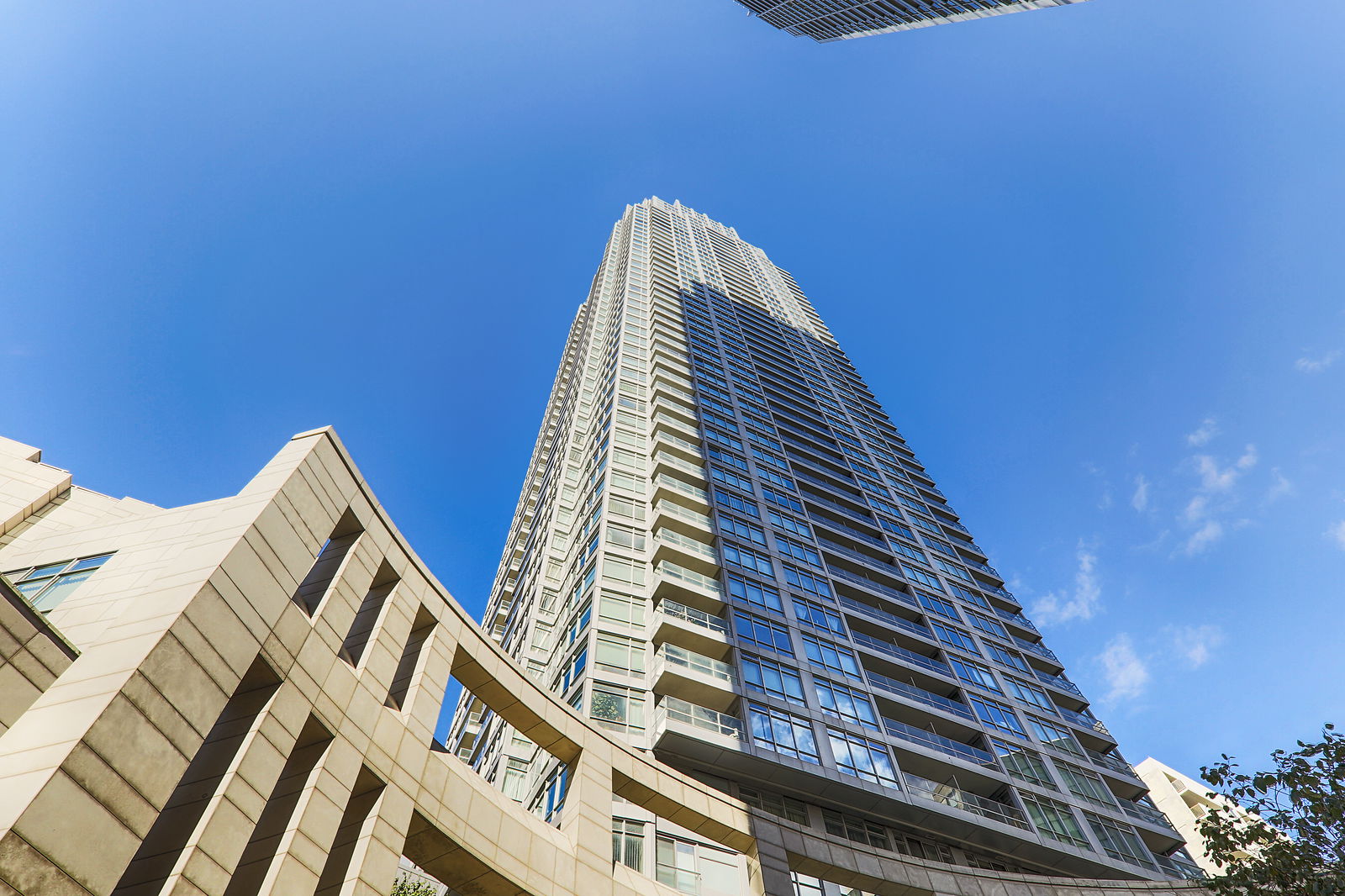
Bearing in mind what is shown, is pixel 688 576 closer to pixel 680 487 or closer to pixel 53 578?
pixel 680 487

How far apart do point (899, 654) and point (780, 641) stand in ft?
27.3

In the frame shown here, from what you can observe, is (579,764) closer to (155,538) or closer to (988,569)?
(155,538)

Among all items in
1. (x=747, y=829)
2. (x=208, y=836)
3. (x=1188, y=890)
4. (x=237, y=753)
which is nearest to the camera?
(x=208, y=836)

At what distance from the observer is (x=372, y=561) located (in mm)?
18422

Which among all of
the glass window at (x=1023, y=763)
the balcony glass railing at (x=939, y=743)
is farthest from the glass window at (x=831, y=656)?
the glass window at (x=1023, y=763)

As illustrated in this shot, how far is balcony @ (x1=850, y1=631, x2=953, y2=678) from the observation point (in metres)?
38.2

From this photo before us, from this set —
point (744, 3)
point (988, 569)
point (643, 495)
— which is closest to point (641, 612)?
point (643, 495)

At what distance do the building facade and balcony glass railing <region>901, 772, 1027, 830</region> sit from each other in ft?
270

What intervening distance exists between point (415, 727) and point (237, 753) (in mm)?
4762

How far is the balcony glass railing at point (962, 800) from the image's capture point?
3025cm

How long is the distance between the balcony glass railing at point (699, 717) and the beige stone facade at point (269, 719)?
13.9ft

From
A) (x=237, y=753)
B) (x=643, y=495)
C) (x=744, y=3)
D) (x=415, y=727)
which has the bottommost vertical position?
(x=237, y=753)

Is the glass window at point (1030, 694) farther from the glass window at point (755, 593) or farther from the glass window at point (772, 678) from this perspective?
the glass window at point (772, 678)

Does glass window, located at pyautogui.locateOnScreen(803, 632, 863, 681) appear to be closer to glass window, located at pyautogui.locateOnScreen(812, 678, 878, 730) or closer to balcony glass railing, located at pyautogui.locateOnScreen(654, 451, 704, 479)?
glass window, located at pyautogui.locateOnScreen(812, 678, 878, 730)
